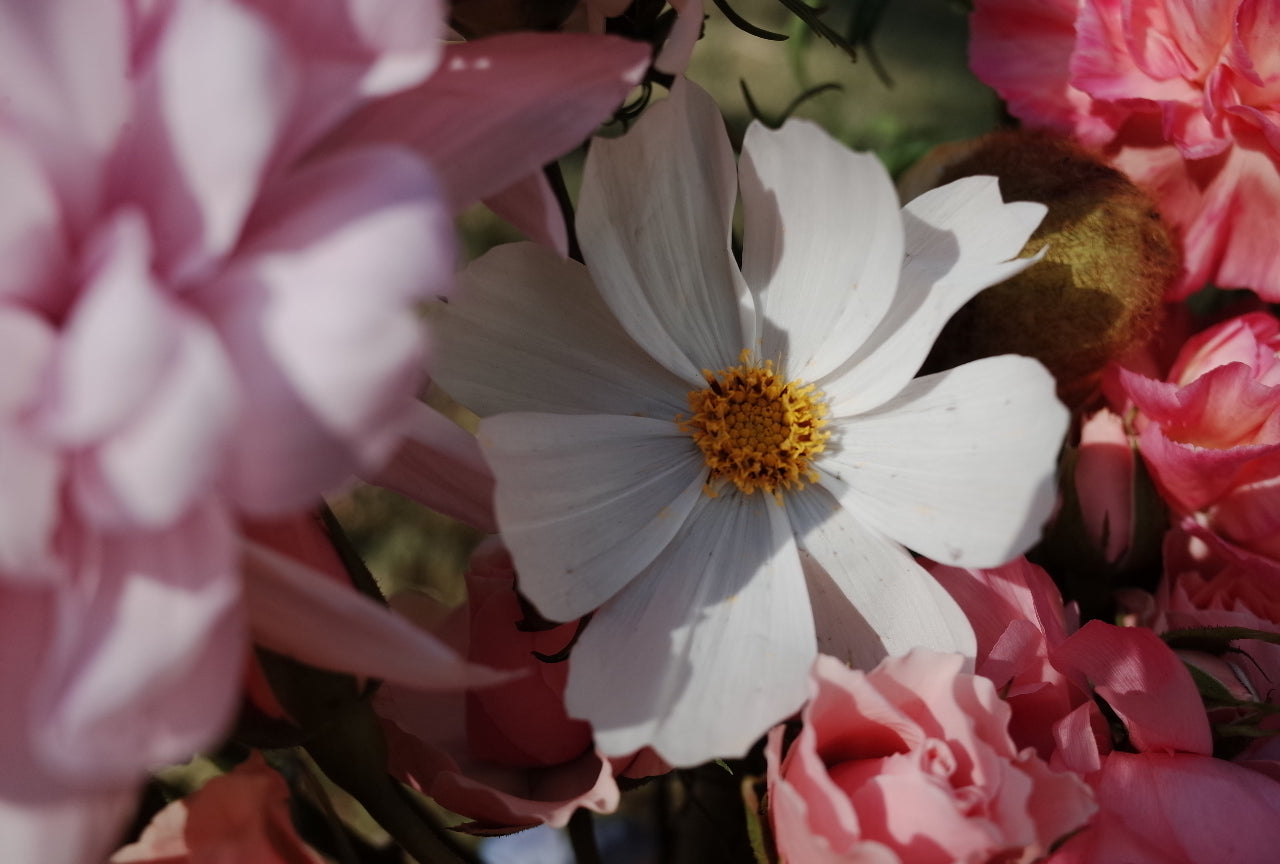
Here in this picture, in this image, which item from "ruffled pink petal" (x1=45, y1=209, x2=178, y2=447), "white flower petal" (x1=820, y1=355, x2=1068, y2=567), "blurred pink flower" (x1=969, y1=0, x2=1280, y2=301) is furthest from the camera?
"blurred pink flower" (x1=969, y1=0, x2=1280, y2=301)

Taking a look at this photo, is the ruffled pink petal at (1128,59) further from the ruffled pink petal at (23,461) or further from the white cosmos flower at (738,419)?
the ruffled pink petal at (23,461)

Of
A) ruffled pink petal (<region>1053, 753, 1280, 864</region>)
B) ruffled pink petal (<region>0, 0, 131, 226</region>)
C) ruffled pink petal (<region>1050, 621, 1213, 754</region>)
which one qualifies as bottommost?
ruffled pink petal (<region>1053, 753, 1280, 864</region>)

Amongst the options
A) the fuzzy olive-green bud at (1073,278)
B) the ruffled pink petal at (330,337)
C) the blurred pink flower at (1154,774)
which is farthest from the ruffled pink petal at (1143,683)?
the ruffled pink petal at (330,337)

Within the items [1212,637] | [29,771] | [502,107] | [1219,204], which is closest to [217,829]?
[29,771]

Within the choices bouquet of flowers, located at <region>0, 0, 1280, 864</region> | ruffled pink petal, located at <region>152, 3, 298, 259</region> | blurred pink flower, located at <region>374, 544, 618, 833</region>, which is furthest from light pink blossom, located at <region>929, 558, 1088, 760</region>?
ruffled pink petal, located at <region>152, 3, 298, 259</region>

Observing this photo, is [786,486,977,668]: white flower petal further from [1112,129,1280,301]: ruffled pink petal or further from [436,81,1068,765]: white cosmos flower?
[1112,129,1280,301]: ruffled pink petal

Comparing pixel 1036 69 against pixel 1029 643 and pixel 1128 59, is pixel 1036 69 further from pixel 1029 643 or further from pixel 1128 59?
pixel 1029 643

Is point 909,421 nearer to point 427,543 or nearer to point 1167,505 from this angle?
point 1167,505
